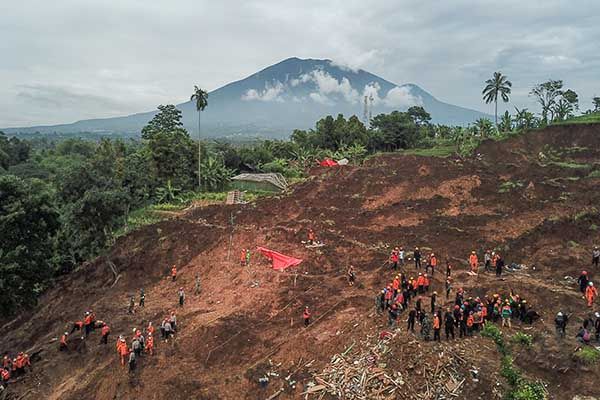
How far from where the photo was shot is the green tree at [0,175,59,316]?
54.4 feet

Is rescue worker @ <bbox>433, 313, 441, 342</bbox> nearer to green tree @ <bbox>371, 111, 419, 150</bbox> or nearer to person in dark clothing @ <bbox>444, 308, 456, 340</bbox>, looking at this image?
person in dark clothing @ <bbox>444, 308, 456, 340</bbox>

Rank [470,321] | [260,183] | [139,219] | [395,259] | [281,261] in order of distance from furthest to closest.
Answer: [260,183]
[139,219]
[281,261]
[395,259]
[470,321]

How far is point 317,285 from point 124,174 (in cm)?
2368

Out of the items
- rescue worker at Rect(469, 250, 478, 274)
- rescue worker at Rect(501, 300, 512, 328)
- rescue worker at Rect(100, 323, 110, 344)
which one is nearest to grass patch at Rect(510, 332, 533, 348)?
rescue worker at Rect(501, 300, 512, 328)

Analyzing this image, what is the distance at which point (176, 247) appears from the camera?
2417 cm

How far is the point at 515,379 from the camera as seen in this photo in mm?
10180

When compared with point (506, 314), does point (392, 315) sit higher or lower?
lower

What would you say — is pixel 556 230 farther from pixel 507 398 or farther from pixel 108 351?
pixel 108 351

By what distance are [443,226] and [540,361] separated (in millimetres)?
12834

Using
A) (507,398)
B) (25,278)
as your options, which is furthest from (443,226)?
(25,278)

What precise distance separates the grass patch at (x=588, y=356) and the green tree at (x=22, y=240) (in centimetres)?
1895

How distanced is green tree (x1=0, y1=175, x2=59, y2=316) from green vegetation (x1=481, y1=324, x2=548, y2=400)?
17.1 metres

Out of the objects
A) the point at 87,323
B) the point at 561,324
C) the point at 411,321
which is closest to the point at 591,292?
the point at 561,324

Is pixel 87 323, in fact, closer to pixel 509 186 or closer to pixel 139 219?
pixel 139 219
